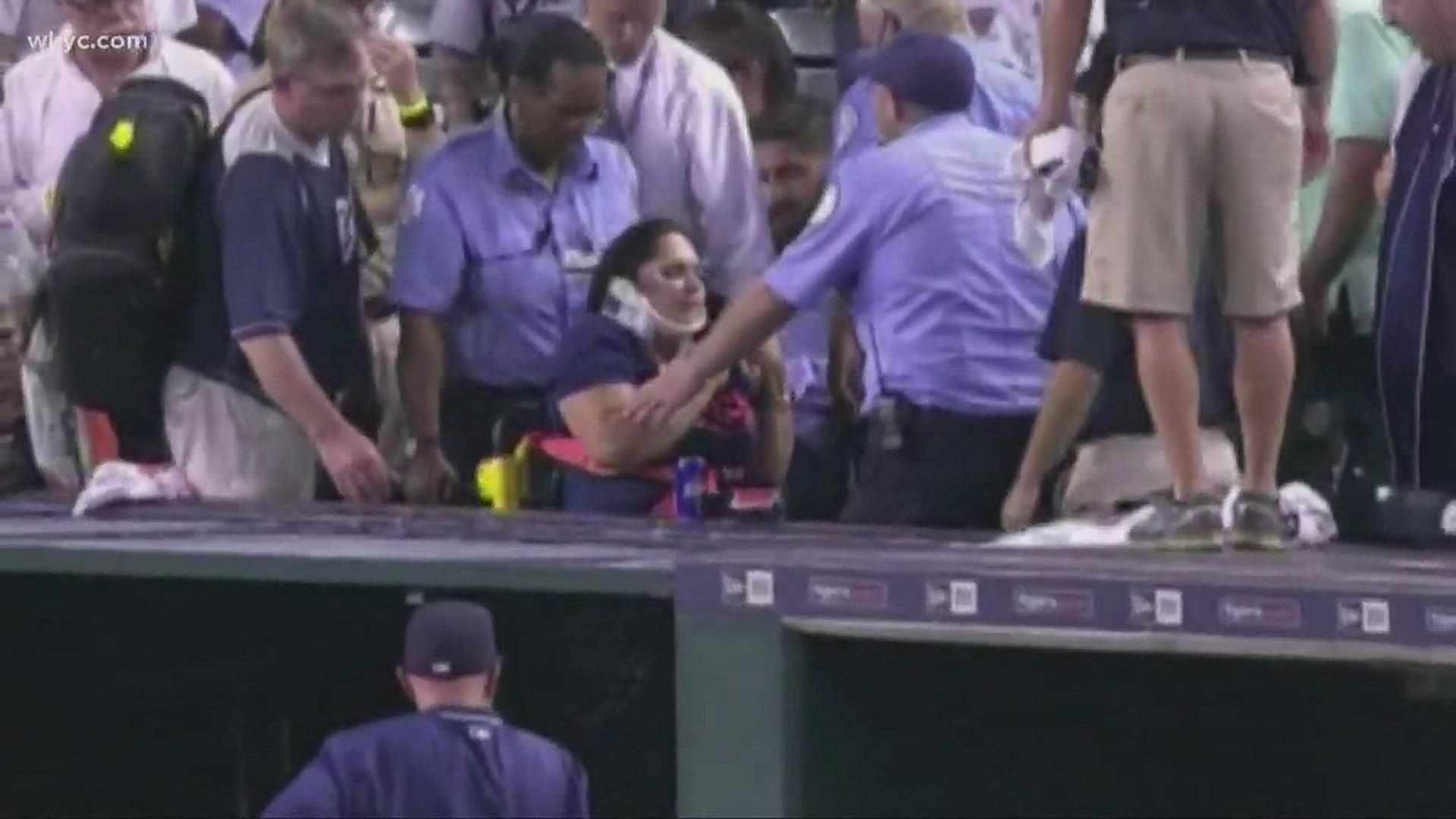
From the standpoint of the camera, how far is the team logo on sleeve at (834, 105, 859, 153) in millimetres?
7512

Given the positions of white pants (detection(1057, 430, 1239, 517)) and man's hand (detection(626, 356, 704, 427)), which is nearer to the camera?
white pants (detection(1057, 430, 1239, 517))

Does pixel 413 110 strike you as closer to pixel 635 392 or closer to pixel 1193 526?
pixel 635 392

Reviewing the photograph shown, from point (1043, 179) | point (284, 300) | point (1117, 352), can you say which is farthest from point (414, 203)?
point (1043, 179)

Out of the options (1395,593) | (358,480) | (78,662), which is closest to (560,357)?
(358,480)

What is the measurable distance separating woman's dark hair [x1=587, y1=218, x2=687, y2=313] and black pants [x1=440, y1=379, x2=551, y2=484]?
0.35 meters

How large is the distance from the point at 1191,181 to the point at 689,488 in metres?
1.58

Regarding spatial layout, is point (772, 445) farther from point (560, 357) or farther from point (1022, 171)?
point (1022, 171)

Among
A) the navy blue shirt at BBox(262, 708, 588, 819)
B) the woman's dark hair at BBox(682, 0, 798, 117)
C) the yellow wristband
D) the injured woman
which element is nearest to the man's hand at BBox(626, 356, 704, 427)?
the injured woman

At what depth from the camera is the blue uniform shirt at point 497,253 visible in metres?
7.00

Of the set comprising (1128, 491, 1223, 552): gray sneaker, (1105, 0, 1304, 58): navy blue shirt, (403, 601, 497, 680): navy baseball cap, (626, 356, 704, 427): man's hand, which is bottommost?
(403, 601, 497, 680): navy baseball cap

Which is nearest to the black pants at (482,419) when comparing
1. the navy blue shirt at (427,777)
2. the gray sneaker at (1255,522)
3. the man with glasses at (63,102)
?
the man with glasses at (63,102)

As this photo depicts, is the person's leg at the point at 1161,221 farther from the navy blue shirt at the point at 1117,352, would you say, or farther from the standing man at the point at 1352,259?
the standing man at the point at 1352,259

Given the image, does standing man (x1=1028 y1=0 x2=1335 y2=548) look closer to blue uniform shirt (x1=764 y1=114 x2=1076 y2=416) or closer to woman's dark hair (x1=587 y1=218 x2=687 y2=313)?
blue uniform shirt (x1=764 y1=114 x2=1076 y2=416)

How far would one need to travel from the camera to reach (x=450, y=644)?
5461 mm
